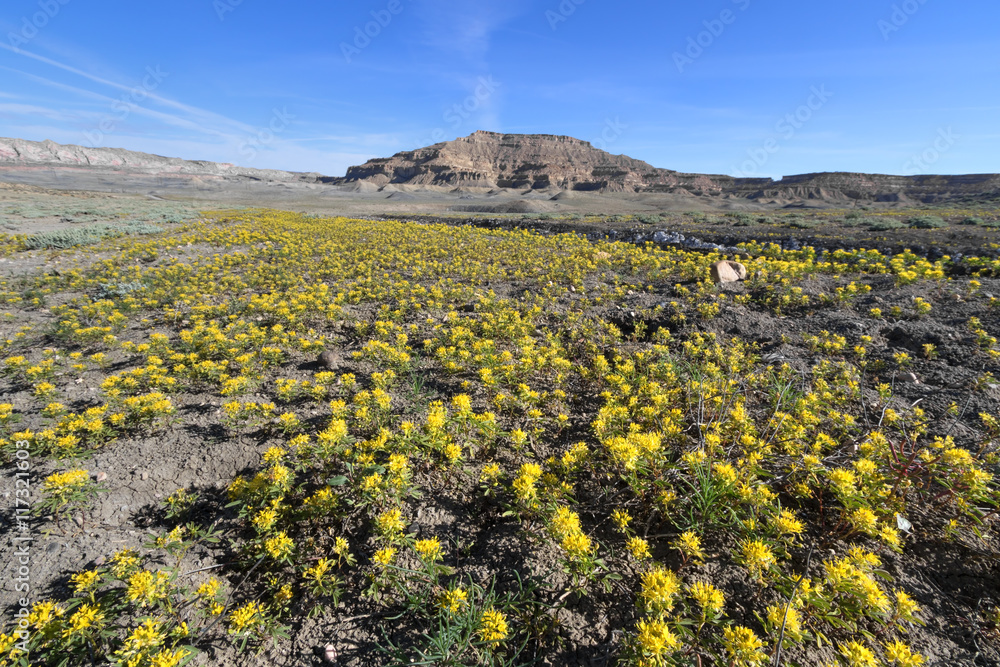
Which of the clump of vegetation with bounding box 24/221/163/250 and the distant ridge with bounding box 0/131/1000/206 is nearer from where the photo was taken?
the clump of vegetation with bounding box 24/221/163/250

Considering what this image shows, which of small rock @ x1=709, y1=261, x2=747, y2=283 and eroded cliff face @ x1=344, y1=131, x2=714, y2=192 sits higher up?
eroded cliff face @ x1=344, y1=131, x2=714, y2=192

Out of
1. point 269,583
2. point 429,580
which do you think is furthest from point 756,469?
point 269,583

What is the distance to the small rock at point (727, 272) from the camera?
9.43m

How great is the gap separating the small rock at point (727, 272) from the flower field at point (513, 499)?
10.2 feet

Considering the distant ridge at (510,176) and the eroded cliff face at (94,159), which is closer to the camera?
the distant ridge at (510,176)

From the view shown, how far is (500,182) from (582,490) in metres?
136

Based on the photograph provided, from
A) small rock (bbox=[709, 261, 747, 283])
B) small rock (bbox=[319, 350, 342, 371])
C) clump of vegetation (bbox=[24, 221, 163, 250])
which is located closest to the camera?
small rock (bbox=[319, 350, 342, 371])

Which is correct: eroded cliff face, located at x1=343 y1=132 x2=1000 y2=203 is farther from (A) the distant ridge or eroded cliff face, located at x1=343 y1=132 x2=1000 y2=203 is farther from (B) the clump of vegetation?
(B) the clump of vegetation

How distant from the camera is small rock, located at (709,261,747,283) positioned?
9430mm

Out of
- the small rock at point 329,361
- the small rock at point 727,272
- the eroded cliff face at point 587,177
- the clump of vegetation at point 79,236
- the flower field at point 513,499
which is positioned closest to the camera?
the flower field at point 513,499

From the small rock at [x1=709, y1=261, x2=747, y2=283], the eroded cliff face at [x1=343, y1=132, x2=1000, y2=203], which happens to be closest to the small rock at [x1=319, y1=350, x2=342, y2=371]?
the small rock at [x1=709, y1=261, x2=747, y2=283]

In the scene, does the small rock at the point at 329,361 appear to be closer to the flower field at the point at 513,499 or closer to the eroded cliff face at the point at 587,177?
the flower field at the point at 513,499

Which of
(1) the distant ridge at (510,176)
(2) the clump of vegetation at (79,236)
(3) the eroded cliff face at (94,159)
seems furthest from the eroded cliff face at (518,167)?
(2) the clump of vegetation at (79,236)

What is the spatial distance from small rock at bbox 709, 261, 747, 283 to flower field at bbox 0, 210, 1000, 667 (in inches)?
123
